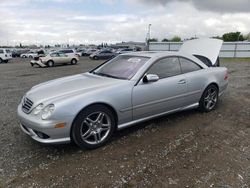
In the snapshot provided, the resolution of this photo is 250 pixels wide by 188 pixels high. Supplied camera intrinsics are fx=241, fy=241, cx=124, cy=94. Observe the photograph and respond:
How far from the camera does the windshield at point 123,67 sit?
14.3 feet

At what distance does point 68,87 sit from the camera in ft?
13.1

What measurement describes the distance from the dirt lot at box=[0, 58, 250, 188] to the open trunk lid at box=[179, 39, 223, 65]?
2228 millimetres

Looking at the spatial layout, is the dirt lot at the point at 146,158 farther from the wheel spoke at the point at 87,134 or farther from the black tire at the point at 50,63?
the black tire at the point at 50,63

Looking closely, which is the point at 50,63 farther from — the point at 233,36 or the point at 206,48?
the point at 233,36

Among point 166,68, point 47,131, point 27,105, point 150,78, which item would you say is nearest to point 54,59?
point 166,68

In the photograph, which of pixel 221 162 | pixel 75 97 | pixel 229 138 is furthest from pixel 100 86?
pixel 229 138

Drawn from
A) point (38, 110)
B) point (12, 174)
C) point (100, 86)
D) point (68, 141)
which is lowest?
point (12, 174)

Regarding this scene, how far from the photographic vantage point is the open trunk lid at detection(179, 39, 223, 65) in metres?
6.47

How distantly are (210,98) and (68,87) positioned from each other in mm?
3232

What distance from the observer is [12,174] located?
312 centimetres

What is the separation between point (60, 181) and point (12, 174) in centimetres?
69

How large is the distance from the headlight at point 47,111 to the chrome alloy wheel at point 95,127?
19.7 inches

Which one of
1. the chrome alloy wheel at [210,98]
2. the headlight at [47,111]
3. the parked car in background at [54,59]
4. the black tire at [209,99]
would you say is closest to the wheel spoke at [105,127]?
the headlight at [47,111]

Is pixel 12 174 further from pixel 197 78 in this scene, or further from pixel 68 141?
pixel 197 78
